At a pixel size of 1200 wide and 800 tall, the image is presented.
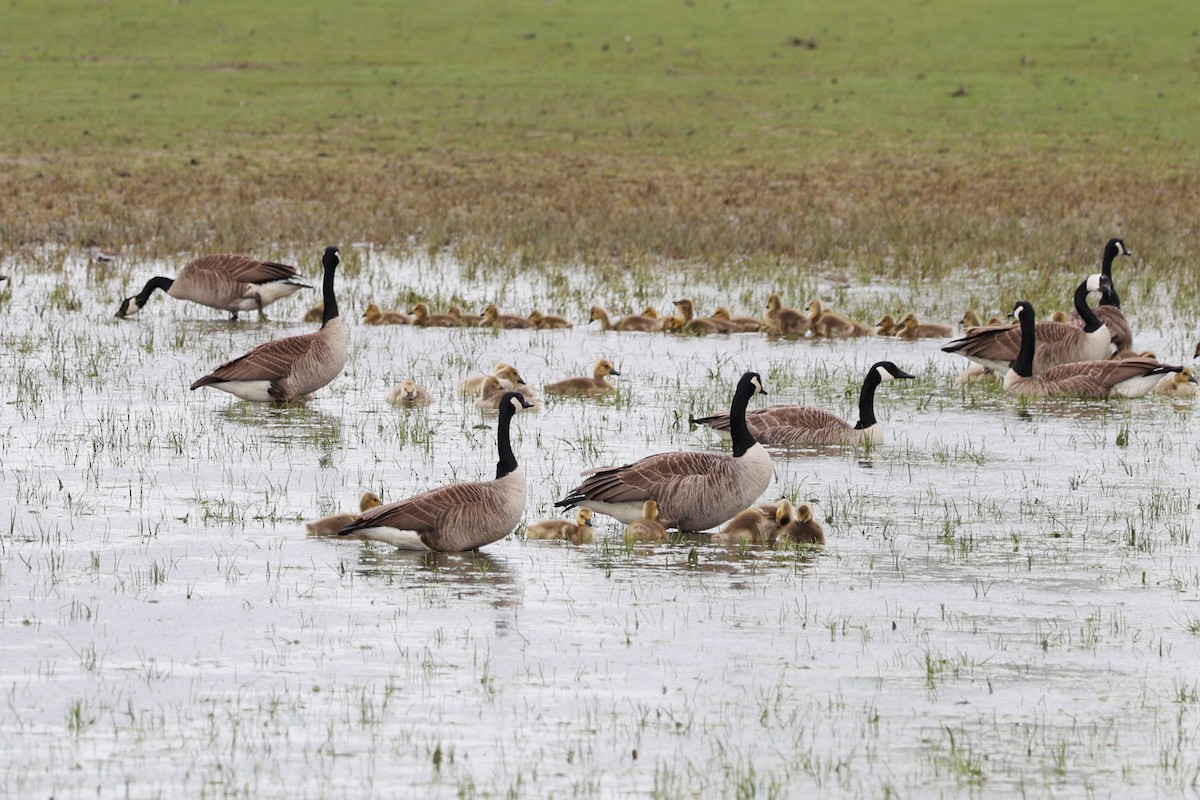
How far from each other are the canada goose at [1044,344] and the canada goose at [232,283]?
25.7 ft

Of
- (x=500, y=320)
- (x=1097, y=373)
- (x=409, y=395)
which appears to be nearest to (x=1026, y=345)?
(x=1097, y=373)

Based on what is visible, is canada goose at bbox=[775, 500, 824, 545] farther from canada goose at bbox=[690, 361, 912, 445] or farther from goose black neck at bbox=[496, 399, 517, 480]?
canada goose at bbox=[690, 361, 912, 445]

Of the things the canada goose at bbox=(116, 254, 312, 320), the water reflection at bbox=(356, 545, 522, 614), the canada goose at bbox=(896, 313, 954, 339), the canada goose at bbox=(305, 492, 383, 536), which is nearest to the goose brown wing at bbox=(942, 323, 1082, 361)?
the canada goose at bbox=(896, 313, 954, 339)

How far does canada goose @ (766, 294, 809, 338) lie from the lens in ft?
64.3

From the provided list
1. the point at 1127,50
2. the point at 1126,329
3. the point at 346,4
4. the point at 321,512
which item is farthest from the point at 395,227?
the point at 346,4

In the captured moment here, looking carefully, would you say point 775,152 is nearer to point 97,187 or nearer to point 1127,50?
point 97,187

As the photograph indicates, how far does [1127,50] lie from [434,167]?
3285 cm

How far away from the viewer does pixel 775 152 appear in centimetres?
4241

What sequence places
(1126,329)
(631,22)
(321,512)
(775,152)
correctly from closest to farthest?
(321,512)
(1126,329)
(775,152)
(631,22)

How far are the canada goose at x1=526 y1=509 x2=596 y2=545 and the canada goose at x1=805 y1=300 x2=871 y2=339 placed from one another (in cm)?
933

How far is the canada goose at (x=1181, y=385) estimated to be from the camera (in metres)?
16.0

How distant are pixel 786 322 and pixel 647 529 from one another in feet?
30.8

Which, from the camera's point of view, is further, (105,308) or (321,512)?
(105,308)

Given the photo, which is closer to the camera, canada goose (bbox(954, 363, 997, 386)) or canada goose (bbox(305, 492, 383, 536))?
canada goose (bbox(305, 492, 383, 536))
